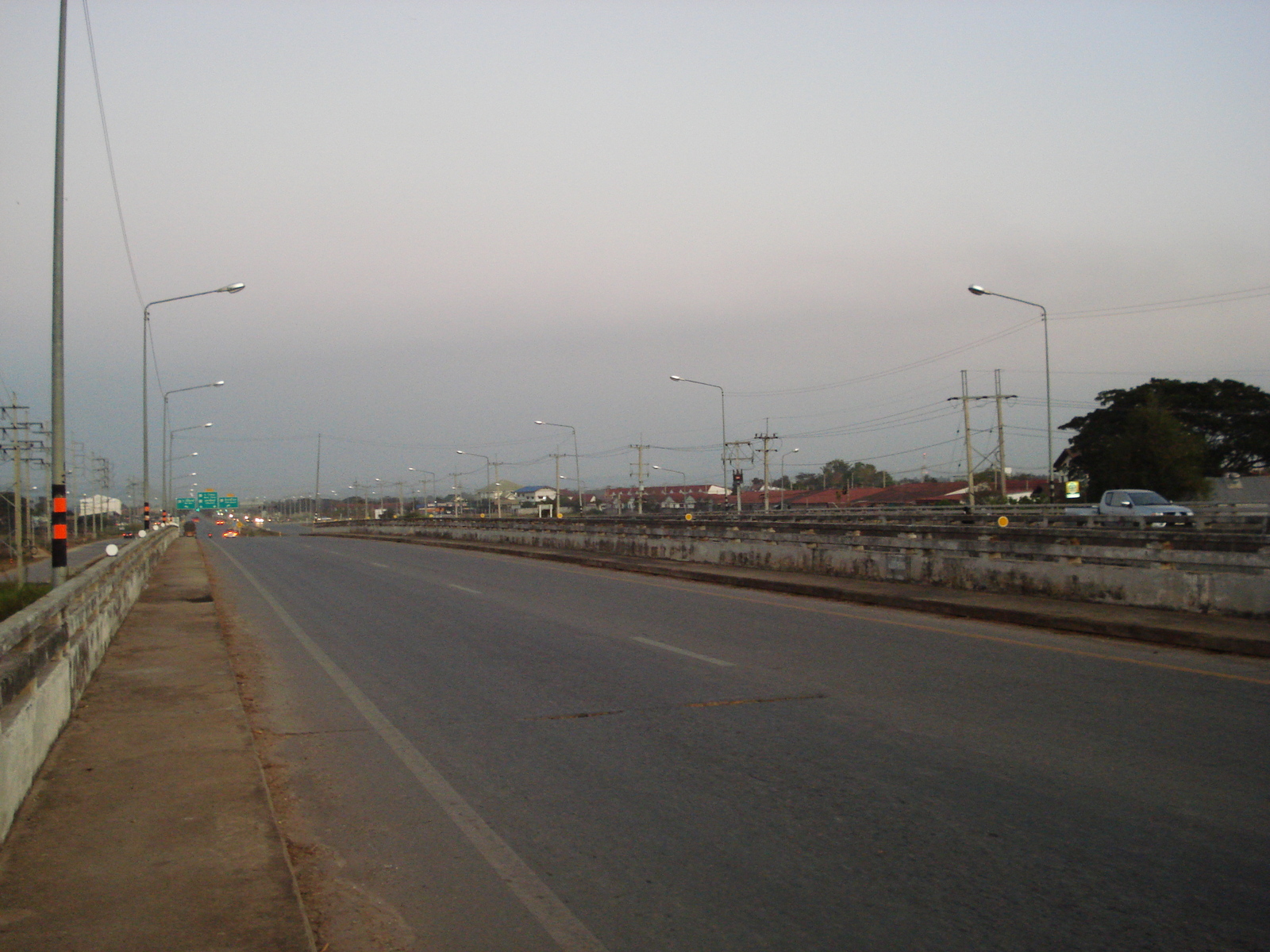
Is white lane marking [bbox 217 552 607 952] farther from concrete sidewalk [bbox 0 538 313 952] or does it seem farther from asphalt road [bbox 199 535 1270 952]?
concrete sidewalk [bbox 0 538 313 952]

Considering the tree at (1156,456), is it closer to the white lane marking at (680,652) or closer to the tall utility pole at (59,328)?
the white lane marking at (680,652)

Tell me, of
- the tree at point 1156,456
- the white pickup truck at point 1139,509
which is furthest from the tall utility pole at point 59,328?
the tree at point 1156,456

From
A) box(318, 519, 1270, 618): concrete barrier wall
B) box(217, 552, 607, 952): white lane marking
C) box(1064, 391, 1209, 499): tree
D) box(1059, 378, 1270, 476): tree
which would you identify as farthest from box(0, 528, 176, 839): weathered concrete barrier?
box(1059, 378, 1270, 476): tree

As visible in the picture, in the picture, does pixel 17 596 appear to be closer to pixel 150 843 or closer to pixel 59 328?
pixel 59 328

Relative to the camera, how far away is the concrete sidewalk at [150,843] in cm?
Answer: 418

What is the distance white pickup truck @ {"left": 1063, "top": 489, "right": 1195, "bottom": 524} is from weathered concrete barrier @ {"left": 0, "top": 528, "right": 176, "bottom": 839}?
32452 mm

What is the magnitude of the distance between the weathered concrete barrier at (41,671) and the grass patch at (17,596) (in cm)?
128

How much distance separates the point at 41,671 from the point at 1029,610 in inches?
450

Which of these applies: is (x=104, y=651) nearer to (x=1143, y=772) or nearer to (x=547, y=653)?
(x=547, y=653)

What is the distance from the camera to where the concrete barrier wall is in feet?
40.8

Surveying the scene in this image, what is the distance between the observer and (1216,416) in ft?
238

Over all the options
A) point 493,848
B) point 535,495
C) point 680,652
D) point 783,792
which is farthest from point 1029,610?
point 535,495

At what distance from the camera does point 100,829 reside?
5395mm

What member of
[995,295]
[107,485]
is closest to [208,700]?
[995,295]
